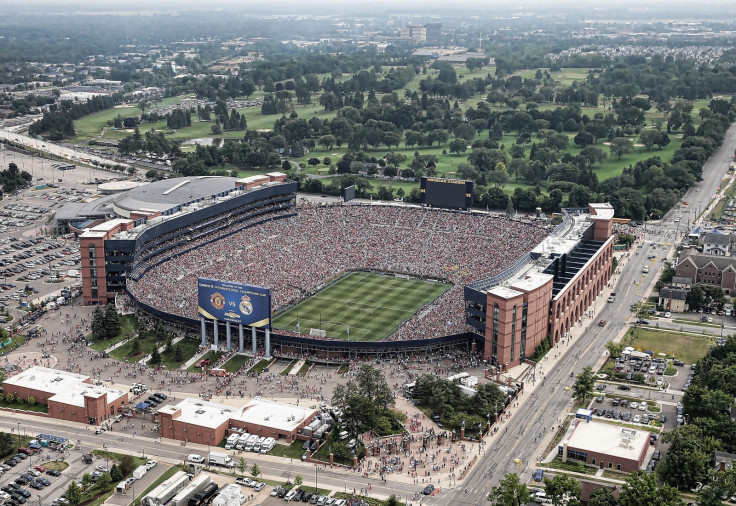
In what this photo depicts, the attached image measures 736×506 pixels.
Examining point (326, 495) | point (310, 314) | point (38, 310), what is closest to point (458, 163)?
point (310, 314)

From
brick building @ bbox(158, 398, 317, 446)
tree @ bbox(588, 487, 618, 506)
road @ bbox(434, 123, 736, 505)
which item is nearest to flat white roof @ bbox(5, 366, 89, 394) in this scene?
brick building @ bbox(158, 398, 317, 446)

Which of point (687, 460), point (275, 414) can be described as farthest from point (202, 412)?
point (687, 460)

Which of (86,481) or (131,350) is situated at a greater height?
(131,350)

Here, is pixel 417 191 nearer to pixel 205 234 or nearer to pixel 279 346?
pixel 205 234

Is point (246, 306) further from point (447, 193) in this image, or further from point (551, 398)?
point (447, 193)

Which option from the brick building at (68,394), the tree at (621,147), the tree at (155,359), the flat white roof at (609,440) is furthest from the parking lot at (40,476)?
the tree at (621,147)

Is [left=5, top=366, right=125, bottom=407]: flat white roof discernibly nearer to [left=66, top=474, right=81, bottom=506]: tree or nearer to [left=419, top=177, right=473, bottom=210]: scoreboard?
[left=66, top=474, right=81, bottom=506]: tree
